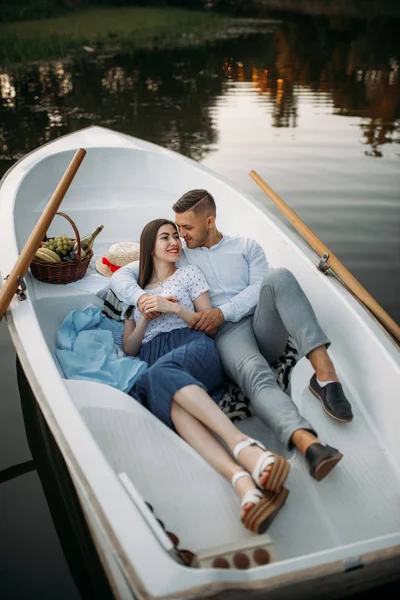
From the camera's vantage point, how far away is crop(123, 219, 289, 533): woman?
59.1 inches

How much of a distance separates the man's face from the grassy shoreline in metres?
10.6

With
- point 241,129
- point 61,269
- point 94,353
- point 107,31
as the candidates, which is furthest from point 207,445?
point 107,31

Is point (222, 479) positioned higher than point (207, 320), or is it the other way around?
point (207, 320)

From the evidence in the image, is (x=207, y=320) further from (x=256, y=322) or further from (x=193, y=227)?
(x=193, y=227)

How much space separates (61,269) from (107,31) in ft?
54.1

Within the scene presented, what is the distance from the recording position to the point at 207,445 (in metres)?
1.68

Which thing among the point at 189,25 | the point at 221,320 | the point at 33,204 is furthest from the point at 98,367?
the point at 189,25

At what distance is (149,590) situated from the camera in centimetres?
115

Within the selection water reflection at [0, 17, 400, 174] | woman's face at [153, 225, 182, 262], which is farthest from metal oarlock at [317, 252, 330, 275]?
water reflection at [0, 17, 400, 174]

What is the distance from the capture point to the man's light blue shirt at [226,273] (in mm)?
2225

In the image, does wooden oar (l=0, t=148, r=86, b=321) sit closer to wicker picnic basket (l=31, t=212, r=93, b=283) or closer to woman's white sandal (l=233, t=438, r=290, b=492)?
wicker picnic basket (l=31, t=212, r=93, b=283)

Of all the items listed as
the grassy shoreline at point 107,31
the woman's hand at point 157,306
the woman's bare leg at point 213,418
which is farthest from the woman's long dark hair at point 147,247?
the grassy shoreline at point 107,31

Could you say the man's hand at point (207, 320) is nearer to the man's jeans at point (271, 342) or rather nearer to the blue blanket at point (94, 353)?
the man's jeans at point (271, 342)

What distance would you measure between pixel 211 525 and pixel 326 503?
356 mm
